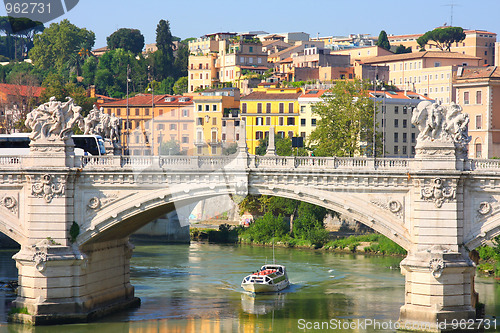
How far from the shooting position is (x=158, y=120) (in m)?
70.4

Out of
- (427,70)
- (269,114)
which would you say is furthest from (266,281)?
(427,70)

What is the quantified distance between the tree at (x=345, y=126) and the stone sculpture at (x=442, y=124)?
25.9 metres

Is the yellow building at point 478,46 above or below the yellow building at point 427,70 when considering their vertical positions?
above

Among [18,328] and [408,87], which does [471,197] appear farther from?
[408,87]

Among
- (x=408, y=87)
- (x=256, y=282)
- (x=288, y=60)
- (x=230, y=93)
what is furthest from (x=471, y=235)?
(x=288, y=60)

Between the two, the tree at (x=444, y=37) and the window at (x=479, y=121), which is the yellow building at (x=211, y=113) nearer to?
the window at (x=479, y=121)

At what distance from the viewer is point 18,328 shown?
2892 cm

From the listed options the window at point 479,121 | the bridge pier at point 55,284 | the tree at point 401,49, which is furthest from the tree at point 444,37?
the bridge pier at point 55,284

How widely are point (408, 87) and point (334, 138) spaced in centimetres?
3137

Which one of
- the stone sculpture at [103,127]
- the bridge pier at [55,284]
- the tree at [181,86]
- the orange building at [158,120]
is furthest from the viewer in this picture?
the tree at [181,86]

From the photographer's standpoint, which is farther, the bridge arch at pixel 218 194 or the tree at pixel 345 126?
the tree at pixel 345 126

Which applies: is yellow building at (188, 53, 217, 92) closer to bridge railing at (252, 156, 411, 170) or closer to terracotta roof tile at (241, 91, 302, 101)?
terracotta roof tile at (241, 91, 302, 101)

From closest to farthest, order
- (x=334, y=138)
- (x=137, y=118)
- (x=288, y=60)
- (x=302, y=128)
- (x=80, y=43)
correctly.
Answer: (x=334, y=138)
(x=302, y=128)
(x=137, y=118)
(x=288, y=60)
(x=80, y=43)

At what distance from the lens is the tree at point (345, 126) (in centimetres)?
5384
